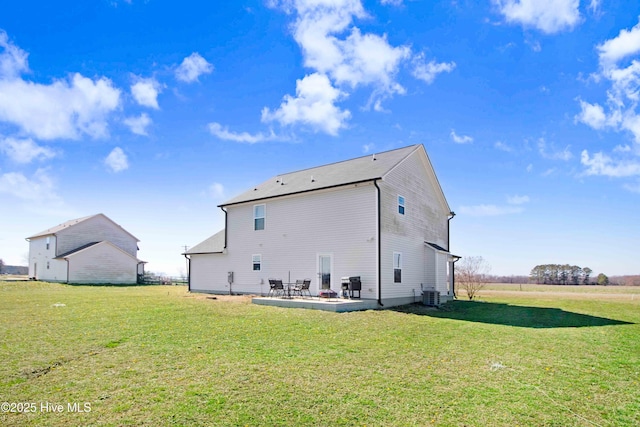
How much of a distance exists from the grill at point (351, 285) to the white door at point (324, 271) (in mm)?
1263

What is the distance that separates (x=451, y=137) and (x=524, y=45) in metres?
5.03

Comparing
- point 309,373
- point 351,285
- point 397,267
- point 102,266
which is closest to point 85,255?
point 102,266

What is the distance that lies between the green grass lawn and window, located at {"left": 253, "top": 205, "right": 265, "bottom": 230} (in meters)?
9.57

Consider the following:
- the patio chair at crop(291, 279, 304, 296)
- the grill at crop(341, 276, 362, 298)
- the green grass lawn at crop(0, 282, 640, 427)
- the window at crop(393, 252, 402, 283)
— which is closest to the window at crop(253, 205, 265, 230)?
the patio chair at crop(291, 279, 304, 296)

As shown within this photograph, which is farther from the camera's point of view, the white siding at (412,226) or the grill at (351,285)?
the white siding at (412,226)

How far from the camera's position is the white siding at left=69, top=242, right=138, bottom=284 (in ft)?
124

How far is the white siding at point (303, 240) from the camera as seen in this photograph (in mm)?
16812

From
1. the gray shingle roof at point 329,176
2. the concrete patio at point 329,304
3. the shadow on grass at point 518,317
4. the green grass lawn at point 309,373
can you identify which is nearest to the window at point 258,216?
the gray shingle roof at point 329,176

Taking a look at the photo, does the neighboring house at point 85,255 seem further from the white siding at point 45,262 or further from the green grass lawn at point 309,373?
the green grass lawn at point 309,373

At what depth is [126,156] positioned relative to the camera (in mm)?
21500

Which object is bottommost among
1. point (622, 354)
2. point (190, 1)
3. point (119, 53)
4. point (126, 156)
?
point (622, 354)

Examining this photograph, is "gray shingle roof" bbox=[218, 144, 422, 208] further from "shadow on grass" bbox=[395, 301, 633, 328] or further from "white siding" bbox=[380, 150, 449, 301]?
"shadow on grass" bbox=[395, 301, 633, 328]

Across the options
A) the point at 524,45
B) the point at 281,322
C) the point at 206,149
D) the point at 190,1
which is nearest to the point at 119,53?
the point at 190,1

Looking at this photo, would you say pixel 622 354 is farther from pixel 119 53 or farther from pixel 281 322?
pixel 119 53
